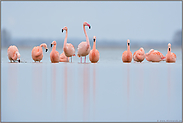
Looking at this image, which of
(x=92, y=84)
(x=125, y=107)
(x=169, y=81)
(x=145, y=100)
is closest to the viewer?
(x=125, y=107)

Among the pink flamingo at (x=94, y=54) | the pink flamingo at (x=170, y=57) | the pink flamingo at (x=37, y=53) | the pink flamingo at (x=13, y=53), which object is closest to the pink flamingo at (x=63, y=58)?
the pink flamingo at (x=37, y=53)

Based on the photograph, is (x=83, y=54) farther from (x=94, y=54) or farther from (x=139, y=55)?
(x=139, y=55)

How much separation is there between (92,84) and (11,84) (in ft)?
4.57

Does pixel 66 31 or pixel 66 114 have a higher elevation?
pixel 66 31

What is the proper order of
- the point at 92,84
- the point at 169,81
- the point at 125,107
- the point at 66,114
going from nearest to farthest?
the point at 66,114
the point at 125,107
the point at 92,84
the point at 169,81

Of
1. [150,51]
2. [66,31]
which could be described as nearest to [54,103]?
[66,31]

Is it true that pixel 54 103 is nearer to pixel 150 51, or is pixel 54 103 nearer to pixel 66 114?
pixel 66 114

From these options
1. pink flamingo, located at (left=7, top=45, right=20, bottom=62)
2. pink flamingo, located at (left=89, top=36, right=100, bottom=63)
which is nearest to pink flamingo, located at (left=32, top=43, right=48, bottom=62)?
pink flamingo, located at (left=7, top=45, right=20, bottom=62)

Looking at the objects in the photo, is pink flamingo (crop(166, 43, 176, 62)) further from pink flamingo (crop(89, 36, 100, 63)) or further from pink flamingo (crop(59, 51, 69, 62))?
pink flamingo (crop(59, 51, 69, 62))

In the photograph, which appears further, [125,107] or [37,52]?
[37,52]

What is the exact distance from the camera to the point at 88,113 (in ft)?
8.79

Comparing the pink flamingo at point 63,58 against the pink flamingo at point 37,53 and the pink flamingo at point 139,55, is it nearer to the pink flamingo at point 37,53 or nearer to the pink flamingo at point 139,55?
the pink flamingo at point 37,53

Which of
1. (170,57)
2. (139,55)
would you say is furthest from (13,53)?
(170,57)

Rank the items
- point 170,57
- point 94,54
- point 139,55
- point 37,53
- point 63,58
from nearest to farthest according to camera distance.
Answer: point 94,54
point 37,53
point 170,57
point 139,55
point 63,58
